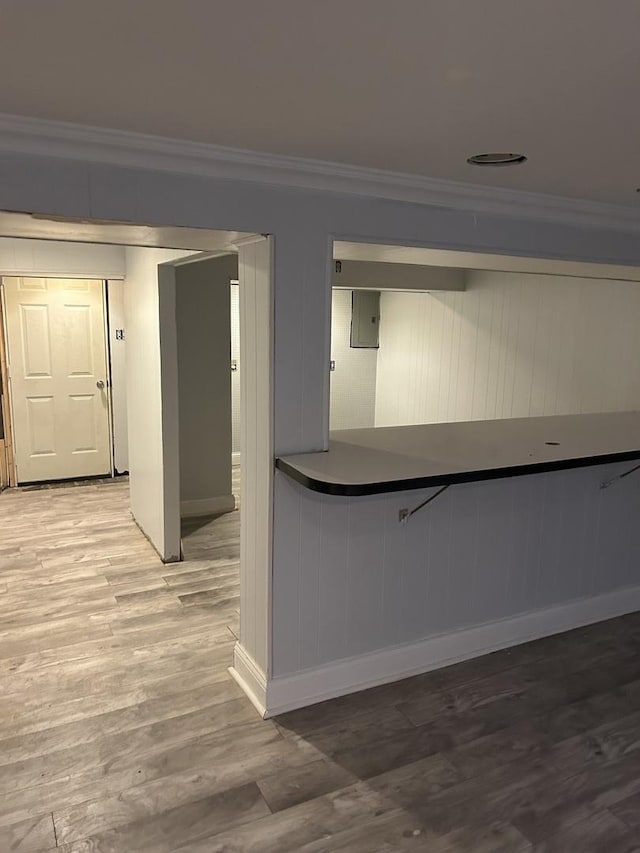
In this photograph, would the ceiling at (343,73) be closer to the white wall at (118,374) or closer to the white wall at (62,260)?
the white wall at (62,260)

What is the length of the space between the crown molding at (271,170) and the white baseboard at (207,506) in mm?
3171

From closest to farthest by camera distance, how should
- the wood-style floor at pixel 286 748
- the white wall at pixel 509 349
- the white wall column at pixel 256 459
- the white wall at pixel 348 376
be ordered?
the wood-style floor at pixel 286 748 < the white wall column at pixel 256 459 < the white wall at pixel 509 349 < the white wall at pixel 348 376

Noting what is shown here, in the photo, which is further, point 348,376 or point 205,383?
point 348,376

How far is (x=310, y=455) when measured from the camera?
7.67 ft

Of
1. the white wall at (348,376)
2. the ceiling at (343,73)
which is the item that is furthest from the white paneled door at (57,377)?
the ceiling at (343,73)

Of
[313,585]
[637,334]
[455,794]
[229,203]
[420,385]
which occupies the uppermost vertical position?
[229,203]

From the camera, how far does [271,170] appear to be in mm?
2072

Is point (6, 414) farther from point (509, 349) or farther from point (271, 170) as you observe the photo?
point (271, 170)

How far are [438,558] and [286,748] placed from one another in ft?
3.17

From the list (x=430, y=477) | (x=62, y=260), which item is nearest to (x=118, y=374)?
(x=62, y=260)

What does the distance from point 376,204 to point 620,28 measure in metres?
1.29

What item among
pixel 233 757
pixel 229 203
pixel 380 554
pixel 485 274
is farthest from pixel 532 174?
pixel 485 274

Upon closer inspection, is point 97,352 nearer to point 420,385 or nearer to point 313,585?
point 420,385

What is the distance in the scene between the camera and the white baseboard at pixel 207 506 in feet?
16.0
